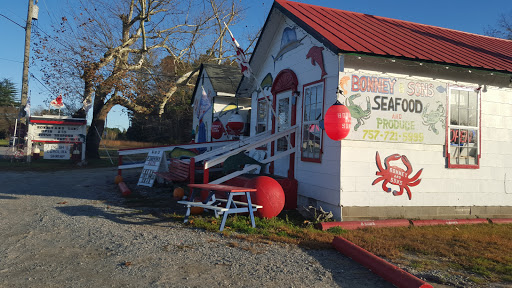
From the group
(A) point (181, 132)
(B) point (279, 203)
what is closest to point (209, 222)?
(B) point (279, 203)

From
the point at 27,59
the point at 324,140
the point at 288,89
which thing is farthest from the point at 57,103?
the point at 324,140

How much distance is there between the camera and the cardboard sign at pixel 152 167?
12125 mm

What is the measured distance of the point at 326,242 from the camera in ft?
19.8

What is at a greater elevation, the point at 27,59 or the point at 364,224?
the point at 27,59

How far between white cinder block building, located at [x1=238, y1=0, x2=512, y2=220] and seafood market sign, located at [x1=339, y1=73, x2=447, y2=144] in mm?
21

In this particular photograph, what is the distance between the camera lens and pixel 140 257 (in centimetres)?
503

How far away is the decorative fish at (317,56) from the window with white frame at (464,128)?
9.46 ft

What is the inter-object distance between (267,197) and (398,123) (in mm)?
A: 3113

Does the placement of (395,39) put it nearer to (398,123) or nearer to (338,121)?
(398,123)

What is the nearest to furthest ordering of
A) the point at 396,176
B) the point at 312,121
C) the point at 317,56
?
1. the point at 396,176
2. the point at 317,56
3. the point at 312,121

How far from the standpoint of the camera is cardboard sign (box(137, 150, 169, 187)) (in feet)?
39.8

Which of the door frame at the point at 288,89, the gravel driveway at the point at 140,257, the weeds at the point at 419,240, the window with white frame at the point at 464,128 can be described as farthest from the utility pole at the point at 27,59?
the window with white frame at the point at 464,128

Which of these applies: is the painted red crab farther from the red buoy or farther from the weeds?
the red buoy

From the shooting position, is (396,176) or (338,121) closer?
(338,121)
